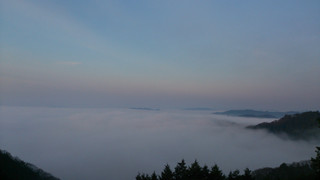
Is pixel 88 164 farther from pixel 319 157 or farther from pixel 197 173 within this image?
pixel 319 157

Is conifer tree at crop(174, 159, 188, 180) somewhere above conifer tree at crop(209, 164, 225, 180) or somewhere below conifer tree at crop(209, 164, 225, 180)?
below

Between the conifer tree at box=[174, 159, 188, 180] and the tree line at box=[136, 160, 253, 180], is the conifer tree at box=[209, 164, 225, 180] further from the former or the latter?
the conifer tree at box=[174, 159, 188, 180]

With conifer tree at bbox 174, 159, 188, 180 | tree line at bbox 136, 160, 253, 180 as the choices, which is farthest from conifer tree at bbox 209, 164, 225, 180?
conifer tree at bbox 174, 159, 188, 180

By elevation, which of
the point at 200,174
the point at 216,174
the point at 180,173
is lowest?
the point at 180,173

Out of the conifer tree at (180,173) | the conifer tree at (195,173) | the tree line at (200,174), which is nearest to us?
the tree line at (200,174)

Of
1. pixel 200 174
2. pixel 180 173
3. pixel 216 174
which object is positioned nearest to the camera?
pixel 216 174

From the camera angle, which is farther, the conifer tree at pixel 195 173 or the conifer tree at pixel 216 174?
the conifer tree at pixel 195 173

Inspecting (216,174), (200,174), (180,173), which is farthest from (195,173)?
(216,174)

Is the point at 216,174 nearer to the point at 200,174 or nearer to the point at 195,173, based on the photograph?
the point at 200,174

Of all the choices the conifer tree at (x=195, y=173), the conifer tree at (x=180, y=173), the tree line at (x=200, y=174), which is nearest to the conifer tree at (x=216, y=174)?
the tree line at (x=200, y=174)

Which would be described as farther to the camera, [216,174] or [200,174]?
[200,174]

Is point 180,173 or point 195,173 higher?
point 195,173

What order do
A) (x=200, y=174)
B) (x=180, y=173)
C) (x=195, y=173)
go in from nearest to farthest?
(x=200, y=174) < (x=195, y=173) < (x=180, y=173)

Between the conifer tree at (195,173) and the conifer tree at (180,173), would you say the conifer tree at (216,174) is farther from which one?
the conifer tree at (180,173)
